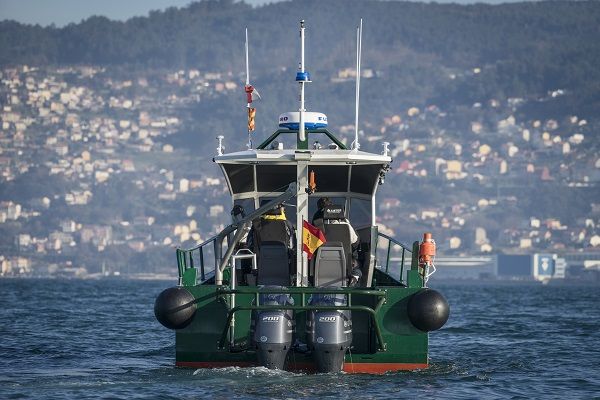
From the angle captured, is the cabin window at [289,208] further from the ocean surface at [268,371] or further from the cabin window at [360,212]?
the ocean surface at [268,371]

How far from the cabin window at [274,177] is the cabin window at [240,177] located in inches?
5.0

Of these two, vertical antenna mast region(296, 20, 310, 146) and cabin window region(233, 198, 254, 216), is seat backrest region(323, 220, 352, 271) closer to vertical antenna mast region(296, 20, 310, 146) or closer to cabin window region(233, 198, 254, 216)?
vertical antenna mast region(296, 20, 310, 146)

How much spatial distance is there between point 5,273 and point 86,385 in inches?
6040

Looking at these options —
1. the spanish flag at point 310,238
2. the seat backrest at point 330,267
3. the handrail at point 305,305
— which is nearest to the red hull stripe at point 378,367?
the handrail at point 305,305

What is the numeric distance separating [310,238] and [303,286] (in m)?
0.76

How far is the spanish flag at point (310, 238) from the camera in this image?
81.3 feet

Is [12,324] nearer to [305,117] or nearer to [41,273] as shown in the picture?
[305,117]

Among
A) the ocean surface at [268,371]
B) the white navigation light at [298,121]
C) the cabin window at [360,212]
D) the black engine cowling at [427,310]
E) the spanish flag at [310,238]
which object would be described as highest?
the white navigation light at [298,121]

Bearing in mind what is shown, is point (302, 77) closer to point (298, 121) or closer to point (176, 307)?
point (298, 121)

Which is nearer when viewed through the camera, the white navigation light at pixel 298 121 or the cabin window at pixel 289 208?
the white navigation light at pixel 298 121

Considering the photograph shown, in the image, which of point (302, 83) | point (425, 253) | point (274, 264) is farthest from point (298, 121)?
point (425, 253)

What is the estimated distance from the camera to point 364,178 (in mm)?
26719

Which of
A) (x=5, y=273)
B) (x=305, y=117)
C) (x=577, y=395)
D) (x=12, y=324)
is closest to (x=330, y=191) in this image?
(x=305, y=117)

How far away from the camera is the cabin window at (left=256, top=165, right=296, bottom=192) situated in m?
26.6
